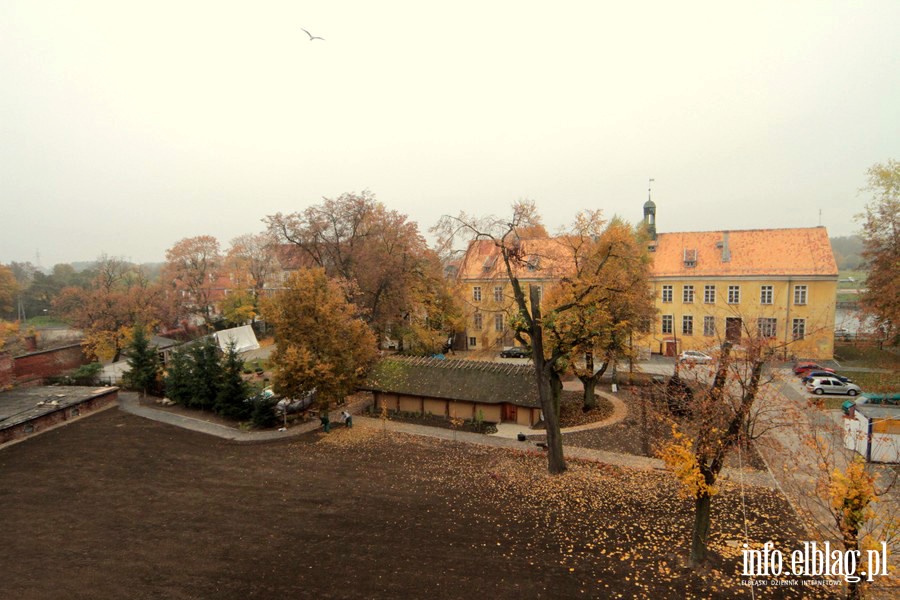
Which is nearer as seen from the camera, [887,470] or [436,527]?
[436,527]

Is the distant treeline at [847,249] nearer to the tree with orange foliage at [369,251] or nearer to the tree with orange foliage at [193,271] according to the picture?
the tree with orange foliage at [369,251]

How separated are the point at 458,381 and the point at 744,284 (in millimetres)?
27737

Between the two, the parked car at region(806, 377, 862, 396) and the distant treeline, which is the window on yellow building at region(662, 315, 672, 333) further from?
the distant treeline

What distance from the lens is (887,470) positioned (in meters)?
17.0

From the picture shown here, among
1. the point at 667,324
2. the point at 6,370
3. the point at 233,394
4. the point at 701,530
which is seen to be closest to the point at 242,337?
the point at 6,370

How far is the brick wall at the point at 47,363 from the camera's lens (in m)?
36.2

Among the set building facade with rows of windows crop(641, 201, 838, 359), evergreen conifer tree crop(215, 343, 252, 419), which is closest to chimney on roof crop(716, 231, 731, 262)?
building facade with rows of windows crop(641, 201, 838, 359)

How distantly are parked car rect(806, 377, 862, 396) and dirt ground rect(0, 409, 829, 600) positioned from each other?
16425 mm

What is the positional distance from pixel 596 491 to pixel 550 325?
272 inches

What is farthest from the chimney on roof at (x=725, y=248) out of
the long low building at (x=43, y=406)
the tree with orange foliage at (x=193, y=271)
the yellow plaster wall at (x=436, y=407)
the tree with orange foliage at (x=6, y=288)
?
the tree with orange foliage at (x=6, y=288)

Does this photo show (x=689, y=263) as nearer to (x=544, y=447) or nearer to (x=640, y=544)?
(x=544, y=447)

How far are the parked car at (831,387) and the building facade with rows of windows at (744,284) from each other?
6.92m

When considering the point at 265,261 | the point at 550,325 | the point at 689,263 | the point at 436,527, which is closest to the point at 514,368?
the point at 550,325

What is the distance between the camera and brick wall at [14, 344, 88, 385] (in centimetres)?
3619
